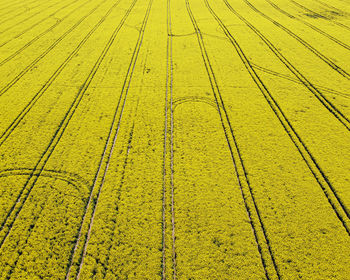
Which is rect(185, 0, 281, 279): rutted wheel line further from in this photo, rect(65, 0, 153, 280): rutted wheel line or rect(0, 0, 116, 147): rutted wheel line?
rect(0, 0, 116, 147): rutted wheel line

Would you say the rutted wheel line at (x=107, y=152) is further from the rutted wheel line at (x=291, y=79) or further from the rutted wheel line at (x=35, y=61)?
the rutted wheel line at (x=291, y=79)

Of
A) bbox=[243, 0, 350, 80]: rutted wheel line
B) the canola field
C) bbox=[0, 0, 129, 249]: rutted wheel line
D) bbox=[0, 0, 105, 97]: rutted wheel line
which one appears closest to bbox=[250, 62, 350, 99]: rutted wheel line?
the canola field

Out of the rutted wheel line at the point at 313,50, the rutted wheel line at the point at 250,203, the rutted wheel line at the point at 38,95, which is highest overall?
the rutted wheel line at the point at 313,50

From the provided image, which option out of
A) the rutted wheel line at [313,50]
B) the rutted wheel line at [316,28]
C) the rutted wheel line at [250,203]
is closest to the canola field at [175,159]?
the rutted wheel line at [250,203]

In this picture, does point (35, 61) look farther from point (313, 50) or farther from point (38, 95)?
point (313, 50)

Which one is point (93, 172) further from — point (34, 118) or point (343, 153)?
point (343, 153)

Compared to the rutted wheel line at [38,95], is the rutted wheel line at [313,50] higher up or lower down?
higher up

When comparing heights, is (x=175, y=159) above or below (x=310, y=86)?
below

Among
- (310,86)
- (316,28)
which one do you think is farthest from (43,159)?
(316,28)
